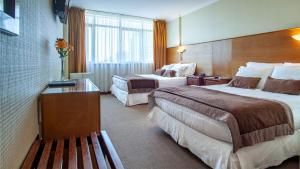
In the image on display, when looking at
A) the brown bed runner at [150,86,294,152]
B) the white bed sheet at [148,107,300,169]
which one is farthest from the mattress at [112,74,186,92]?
the brown bed runner at [150,86,294,152]

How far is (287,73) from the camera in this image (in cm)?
282

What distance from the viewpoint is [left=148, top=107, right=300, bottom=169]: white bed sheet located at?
66.0 inches

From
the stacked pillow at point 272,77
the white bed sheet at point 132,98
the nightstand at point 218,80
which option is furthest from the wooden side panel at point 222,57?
the white bed sheet at point 132,98

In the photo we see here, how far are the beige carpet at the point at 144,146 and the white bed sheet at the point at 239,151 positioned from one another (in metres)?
0.12

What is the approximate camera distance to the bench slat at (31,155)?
3.51 ft

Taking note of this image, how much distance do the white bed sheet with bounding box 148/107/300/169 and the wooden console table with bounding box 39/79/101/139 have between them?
1082mm

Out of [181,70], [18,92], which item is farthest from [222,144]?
[181,70]

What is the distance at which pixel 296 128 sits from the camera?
2.03 m

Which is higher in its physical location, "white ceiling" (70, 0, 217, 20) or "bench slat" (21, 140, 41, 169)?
"white ceiling" (70, 0, 217, 20)

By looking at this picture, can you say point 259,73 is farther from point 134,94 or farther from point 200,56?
point 134,94

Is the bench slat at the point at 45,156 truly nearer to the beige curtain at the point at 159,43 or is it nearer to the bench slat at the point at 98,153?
the bench slat at the point at 98,153

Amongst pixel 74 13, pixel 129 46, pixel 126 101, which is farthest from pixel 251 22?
pixel 74 13

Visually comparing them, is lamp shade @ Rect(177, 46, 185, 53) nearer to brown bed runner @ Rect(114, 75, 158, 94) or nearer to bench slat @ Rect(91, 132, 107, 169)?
brown bed runner @ Rect(114, 75, 158, 94)

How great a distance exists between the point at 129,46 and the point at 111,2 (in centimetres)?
181
